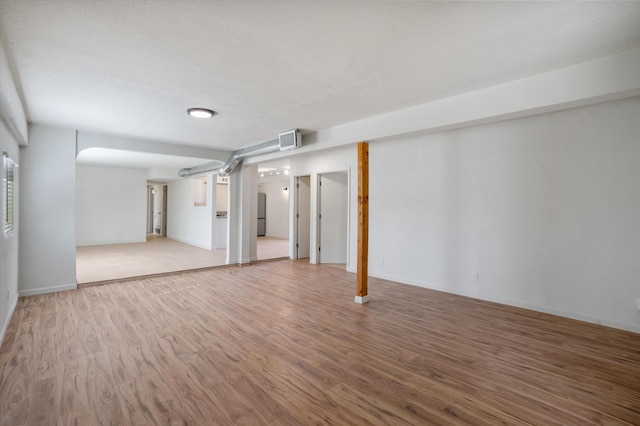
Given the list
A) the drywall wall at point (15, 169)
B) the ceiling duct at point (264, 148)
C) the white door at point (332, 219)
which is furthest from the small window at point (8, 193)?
the white door at point (332, 219)

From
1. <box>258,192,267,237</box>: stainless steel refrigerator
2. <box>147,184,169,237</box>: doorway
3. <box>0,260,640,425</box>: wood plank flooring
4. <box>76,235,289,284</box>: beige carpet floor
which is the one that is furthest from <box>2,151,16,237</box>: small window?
<box>258,192,267,237</box>: stainless steel refrigerator

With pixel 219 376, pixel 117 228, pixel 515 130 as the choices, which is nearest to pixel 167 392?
pixel 219 376

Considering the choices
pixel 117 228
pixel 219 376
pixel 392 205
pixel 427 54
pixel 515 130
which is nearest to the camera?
pixel 219 376

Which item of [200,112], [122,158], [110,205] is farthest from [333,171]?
[110,205]

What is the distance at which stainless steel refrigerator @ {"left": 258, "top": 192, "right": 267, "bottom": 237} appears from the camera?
12.8 meters

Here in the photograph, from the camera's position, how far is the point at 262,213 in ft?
42.5

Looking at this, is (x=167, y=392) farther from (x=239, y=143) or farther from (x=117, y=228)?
A: (x=117, y=228)

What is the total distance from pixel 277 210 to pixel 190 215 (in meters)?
3.55

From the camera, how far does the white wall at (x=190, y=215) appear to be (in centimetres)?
924

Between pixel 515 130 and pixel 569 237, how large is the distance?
4.87 feet

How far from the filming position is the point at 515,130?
388 centimetres

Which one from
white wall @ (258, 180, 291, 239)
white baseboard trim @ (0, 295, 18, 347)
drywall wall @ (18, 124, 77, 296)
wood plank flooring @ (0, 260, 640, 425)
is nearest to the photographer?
wood plank flooring @ (0, 260, 640, 425)

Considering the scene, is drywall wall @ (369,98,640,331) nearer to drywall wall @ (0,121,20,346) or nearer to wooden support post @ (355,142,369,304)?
wooden support post @ (355,142,369,304)

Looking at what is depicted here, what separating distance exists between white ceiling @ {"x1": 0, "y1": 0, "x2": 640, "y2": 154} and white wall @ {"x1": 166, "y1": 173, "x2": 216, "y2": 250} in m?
5.62
